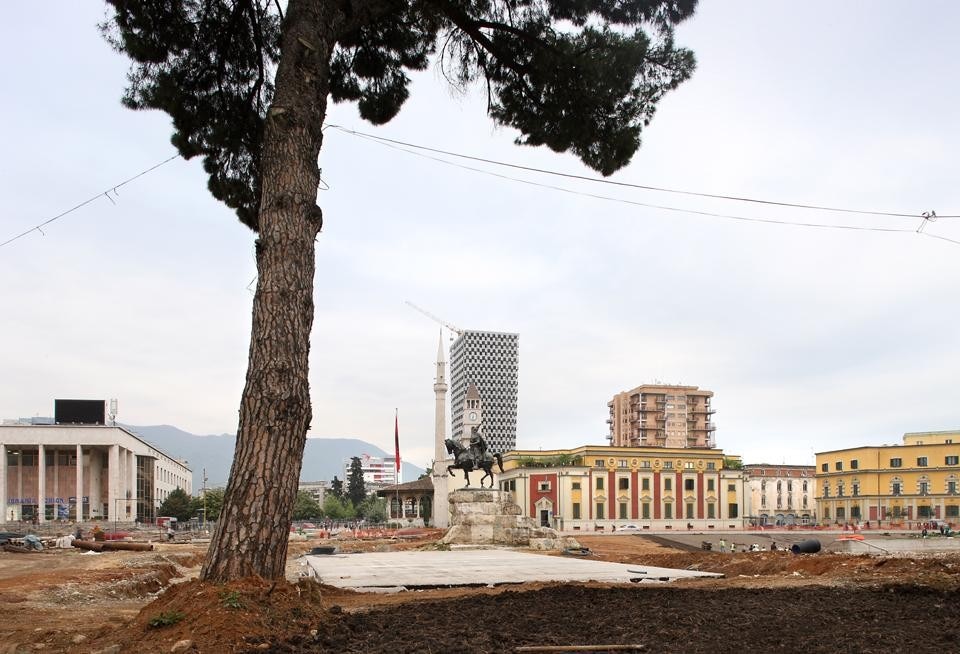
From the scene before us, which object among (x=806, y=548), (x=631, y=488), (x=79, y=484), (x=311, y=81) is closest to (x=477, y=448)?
(x=806, y=548)

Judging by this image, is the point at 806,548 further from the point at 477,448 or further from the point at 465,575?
the point at 477,448

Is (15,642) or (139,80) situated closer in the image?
(15,642)

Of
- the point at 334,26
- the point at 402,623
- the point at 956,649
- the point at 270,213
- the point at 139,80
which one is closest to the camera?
the point at 956,649

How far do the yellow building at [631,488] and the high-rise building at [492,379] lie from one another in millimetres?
91285

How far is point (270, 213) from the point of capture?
7.42m

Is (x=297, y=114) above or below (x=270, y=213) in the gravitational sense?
above

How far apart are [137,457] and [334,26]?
Answer: 76175 millimetres

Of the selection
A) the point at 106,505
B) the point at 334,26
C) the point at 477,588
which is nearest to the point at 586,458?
the point at 106,505

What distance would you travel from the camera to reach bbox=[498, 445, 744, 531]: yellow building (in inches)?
2621

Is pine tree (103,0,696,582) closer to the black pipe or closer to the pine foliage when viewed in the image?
the pine foliage

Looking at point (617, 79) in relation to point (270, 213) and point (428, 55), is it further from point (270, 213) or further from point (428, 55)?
point (270, 213)

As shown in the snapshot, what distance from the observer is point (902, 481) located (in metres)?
69.8

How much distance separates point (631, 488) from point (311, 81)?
6468 cm

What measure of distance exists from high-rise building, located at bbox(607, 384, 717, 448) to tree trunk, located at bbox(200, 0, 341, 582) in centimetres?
10935
